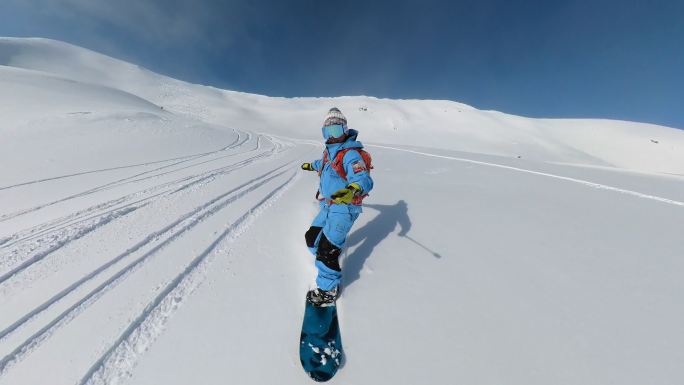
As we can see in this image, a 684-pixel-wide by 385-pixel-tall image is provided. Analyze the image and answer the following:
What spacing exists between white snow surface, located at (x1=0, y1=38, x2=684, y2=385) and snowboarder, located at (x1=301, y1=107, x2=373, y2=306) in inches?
8.5

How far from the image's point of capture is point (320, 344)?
151 centimetres

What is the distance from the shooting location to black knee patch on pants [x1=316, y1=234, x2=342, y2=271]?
2047 mm

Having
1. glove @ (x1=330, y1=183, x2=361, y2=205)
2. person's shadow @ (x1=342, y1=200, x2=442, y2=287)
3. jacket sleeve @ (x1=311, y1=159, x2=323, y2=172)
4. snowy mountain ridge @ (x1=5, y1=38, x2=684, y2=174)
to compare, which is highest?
snowy mountain ridge @ (x1=5, y1=38, x2=684, y2=174)

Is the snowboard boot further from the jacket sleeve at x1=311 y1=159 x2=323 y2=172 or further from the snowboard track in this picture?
the snowboard track

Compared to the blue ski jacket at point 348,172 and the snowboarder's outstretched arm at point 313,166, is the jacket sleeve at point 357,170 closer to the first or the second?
the blue ski jacket at point 348,172

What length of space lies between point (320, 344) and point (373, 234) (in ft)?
5.44

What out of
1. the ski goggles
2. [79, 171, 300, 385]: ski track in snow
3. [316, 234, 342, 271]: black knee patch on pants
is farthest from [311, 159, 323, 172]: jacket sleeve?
[79, 171, 300, 385]: ski track in snow

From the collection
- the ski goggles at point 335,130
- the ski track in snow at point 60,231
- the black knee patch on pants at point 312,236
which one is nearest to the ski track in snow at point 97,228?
the ski track in snow at point 60,231

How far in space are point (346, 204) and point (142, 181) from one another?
15.6ft

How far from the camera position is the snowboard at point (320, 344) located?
4.68ft

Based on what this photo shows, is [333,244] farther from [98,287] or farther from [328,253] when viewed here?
[98,287]

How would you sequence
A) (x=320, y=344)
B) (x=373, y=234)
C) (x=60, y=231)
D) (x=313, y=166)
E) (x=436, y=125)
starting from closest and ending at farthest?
(x=320, y=344)
(x=60, y=231)
(x=373, y=234)
(x=313, y=166)
(x=436, y=125)

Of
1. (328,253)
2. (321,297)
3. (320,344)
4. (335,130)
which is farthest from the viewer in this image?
(335,130)

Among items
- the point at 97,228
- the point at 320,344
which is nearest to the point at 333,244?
the point at 320,344
